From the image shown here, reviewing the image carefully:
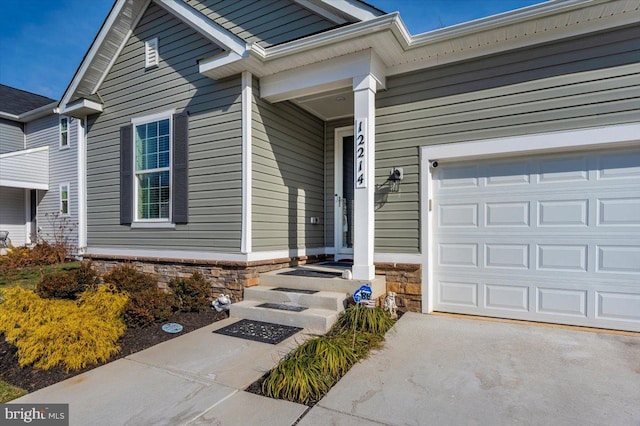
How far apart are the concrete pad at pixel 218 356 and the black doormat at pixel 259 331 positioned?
0.28 feet

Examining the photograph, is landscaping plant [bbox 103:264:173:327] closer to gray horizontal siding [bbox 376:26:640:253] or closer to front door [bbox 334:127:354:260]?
gray horizontal siding [bbox 376:26:640:253]

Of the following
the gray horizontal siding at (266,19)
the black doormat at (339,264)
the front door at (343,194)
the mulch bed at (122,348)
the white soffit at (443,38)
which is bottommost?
the mulch bed at (122,348)

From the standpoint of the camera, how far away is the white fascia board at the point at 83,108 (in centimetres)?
714

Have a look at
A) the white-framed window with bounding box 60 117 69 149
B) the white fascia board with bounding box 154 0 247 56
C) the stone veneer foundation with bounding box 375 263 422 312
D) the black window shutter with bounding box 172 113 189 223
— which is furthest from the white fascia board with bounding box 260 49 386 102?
the white-framed window with bounding box 60 117 69 149

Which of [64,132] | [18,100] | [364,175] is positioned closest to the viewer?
[364,175]

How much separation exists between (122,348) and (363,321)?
256cm

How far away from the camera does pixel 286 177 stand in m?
6.21

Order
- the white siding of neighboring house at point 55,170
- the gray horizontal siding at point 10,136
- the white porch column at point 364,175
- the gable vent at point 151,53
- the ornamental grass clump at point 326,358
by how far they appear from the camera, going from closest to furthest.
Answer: the ornamental grass clump at point 326,358 < the white porch column at point 364,175 < the gable vent at point 151,53 < the white siding of neighboring house at point 55,170 < the gray horizontal siding at point 10,136

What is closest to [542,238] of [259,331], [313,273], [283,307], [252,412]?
[313,273]

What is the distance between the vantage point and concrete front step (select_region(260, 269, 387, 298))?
4.68 m

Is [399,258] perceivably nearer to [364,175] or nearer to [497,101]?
[364,175]

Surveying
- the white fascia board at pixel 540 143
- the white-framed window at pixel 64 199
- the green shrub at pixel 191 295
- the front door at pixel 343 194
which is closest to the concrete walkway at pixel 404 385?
the green shrub at pixel 191 295

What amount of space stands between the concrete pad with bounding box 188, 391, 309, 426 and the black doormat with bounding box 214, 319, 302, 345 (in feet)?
3.70

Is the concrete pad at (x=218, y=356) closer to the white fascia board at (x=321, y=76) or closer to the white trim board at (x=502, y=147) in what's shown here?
the white trim board at (x=502, y=147)
